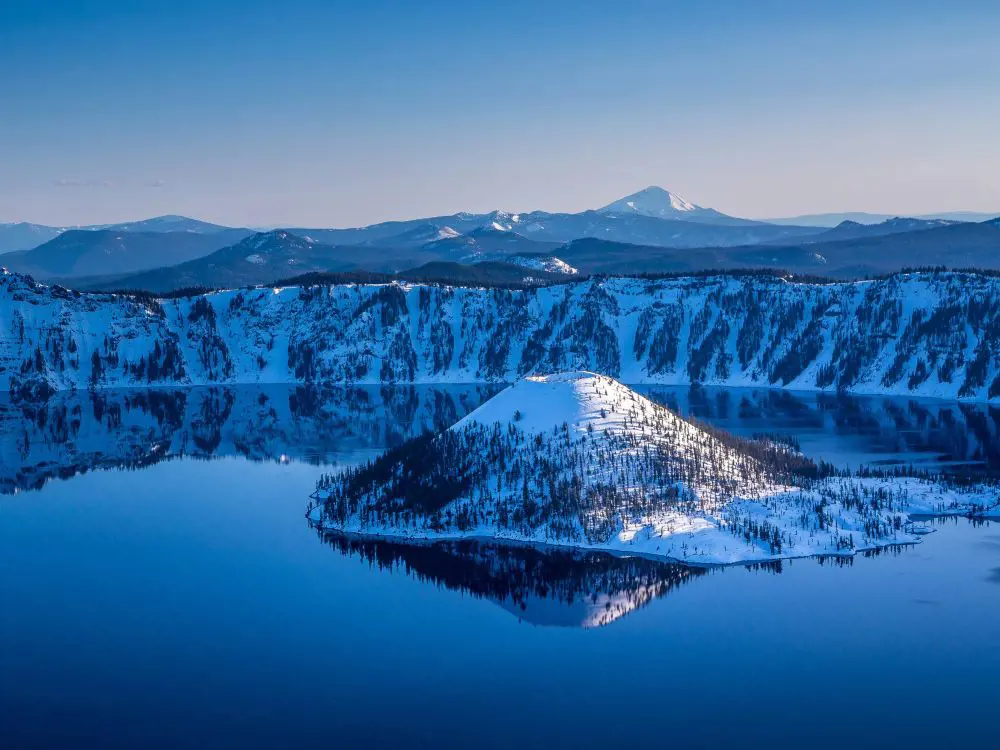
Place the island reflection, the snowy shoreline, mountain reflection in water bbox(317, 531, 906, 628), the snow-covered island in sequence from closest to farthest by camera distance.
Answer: the island reflection → mountain reflection in water bbox(317, 531, 906, 628) → the snowy shoreline → the snow-covered island

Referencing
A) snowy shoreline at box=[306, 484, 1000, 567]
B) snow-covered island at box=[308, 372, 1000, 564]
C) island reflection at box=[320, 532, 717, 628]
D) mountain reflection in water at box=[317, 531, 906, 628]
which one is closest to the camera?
island reflection at box=[320, 532, 717, 628]

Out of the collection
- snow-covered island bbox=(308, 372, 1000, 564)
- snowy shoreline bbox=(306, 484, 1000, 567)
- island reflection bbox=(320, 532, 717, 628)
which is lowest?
island reflection bbox=(320, 532, 717, 628)

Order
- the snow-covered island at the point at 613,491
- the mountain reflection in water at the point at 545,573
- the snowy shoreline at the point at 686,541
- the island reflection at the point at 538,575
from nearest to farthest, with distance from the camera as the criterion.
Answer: the island reflection at the point at 538,575
the mountain reflection in water at the point at 545,573
the snowy shoreline at the point at 686,541
the snow-covered island at the point at 613,491

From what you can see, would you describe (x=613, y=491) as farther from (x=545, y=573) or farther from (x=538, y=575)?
(x=538, y=575)

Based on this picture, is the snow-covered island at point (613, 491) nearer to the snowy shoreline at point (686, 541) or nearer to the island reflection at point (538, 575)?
the snowy shoreline at point (686, 541)

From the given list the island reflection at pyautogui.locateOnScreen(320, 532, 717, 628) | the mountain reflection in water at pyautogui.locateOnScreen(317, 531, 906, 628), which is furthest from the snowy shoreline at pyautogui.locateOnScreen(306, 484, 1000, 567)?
the island reflection at pyautogui.locateOnScreen(320, 532, 717, 628)

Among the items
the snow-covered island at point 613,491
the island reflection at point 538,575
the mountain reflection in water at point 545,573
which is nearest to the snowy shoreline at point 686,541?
the snow-covered island at point 613,491

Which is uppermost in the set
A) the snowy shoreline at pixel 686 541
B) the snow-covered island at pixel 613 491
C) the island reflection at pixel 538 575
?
the snow-covered island at pixel 613 491

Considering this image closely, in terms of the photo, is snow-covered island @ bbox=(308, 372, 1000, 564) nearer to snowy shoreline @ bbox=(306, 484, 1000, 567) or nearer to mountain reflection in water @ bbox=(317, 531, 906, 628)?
snowy shoreline @ bbox=(306, 484, 1000, 567)

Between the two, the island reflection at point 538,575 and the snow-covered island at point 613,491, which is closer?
the island reflection at point 538,575
